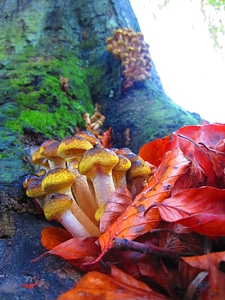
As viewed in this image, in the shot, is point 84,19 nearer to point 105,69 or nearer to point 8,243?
point 105,69

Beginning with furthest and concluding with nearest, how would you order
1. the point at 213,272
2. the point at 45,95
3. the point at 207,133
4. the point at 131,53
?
the point at 131,53 < the point at 45,95 < the point at 207,133 < the point at 213,272

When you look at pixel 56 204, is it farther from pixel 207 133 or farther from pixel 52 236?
pixel 207 133

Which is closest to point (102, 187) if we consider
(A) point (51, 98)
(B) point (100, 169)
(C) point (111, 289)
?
(B) point (100, 169)

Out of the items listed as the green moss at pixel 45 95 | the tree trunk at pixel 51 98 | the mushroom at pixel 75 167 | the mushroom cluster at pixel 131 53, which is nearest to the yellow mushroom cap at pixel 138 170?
the mushroom at pixel 75 167

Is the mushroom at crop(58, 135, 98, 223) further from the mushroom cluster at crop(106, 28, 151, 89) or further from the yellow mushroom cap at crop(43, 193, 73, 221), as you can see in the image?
the mushroom cluster at crop(106, 28, 151, 89)

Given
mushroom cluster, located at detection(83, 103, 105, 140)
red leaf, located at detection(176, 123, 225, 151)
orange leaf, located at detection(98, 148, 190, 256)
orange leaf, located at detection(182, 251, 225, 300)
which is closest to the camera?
orange leaf, located at detection(182, 251, 225, 300)

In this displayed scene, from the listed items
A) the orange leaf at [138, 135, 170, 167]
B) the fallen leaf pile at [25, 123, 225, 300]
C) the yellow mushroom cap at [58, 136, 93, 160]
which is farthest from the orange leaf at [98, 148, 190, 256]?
the orange leaf at [138, 135, 170, 167]
